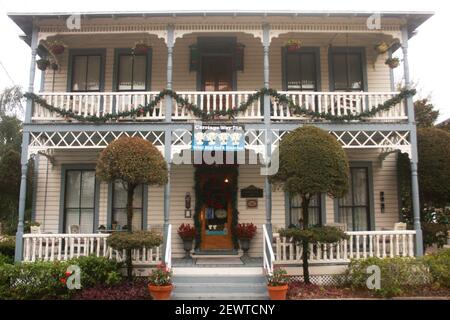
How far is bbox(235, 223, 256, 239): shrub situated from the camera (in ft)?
41.5

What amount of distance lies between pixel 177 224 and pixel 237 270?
11.4 ft

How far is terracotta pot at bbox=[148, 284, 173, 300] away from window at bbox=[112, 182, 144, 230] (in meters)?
4.47

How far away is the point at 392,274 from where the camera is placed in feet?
32.4

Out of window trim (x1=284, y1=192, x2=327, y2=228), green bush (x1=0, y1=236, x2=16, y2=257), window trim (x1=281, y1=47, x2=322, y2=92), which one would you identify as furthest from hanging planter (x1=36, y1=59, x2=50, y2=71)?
window trim (x1=284, y1=192, x2=327, y2=228)

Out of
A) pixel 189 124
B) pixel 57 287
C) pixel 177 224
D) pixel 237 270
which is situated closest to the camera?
pixel 57 287

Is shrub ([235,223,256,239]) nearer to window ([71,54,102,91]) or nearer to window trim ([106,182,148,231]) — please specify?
window trim ([106,182,148,231])

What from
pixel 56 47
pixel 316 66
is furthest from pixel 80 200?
pixel 316 66

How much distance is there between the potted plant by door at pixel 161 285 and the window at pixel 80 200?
499cm

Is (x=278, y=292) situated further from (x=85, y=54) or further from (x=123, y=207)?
(x=85, y=54)

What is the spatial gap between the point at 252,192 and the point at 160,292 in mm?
5341

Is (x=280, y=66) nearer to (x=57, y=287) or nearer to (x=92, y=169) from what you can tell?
(x=92, y=169)

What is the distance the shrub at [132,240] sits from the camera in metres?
9.36

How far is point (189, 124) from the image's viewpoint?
11406 millimetres

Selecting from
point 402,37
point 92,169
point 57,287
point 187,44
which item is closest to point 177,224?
point 92,169
